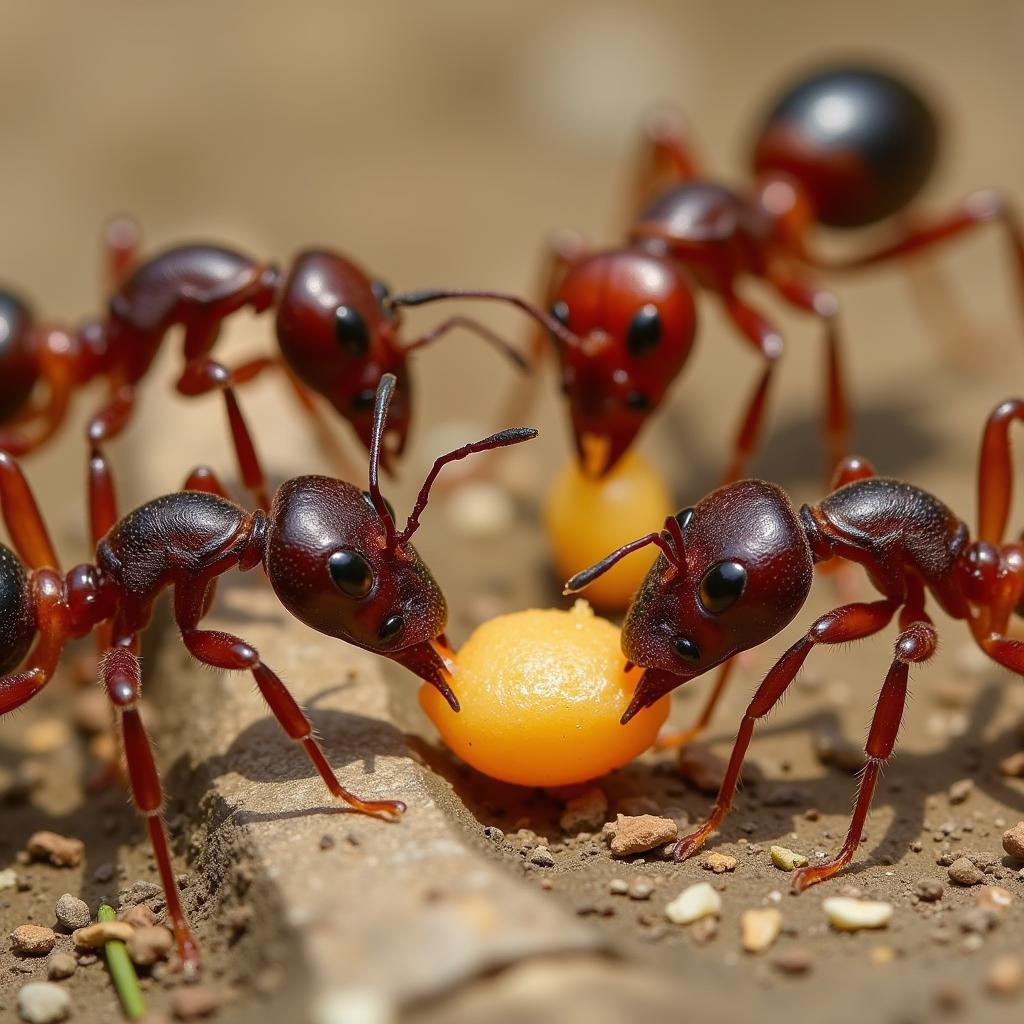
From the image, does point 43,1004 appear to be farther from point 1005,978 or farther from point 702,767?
point 1005,978

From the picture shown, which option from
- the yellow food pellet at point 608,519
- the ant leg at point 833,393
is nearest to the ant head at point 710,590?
the yellow food pellet at point 608,519

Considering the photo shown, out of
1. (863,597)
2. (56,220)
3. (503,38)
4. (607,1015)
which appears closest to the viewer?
(607,1015)

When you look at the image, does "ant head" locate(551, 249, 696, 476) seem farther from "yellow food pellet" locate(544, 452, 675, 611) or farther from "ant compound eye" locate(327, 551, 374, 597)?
"ant compound eye" locate(327, 551, 374, 597)

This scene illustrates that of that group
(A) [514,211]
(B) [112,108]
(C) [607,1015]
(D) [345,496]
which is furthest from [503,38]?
(C) [607,1015]

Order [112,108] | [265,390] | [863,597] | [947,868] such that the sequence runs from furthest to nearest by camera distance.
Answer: [112,108] → [265,390] → [863,597] → [947,868]

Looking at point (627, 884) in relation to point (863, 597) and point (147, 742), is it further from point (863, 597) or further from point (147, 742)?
point (863, 597)

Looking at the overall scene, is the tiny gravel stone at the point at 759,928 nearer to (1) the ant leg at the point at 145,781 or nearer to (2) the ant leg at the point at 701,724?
(2) the ant leg at the point at 701,724
